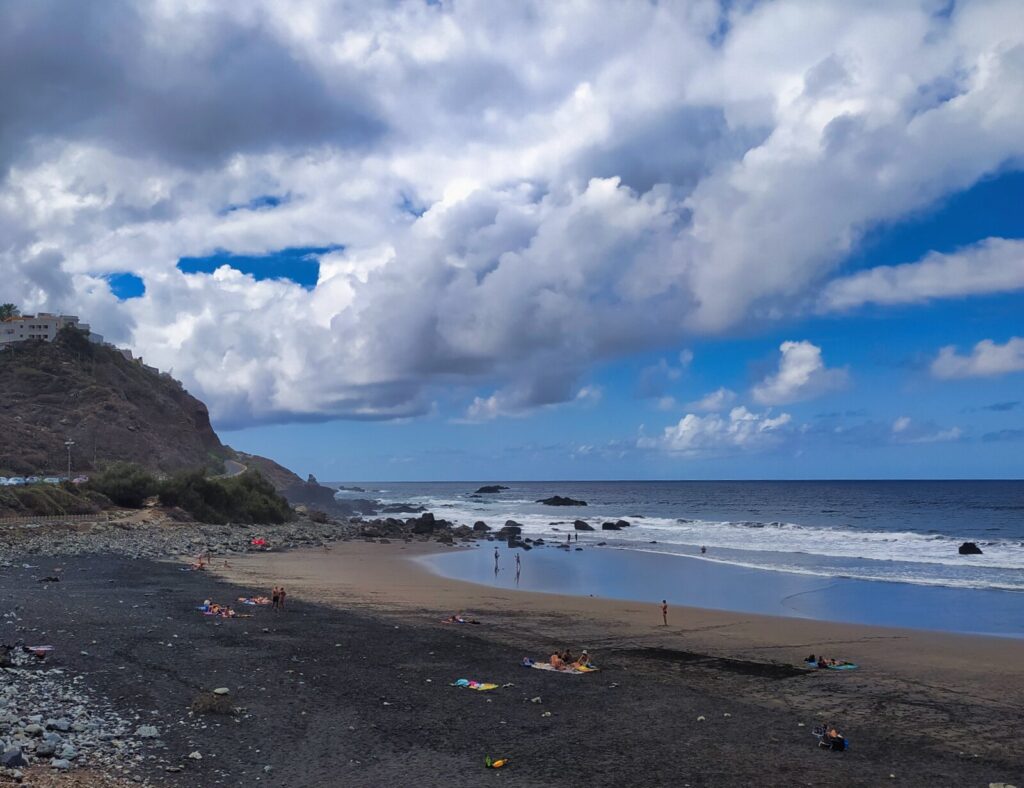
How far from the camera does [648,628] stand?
71.9 ft

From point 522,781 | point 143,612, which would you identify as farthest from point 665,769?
point 143,612

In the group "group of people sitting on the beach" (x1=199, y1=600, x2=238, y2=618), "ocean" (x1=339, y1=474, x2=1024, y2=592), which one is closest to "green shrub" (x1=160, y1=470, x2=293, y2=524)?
"ocean" (x1=339, y1=474, x2=1024, y2=592)

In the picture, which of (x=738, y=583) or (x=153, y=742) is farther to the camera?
(x=738, y=583)

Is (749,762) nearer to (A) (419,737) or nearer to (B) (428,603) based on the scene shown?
(A) (419,737)

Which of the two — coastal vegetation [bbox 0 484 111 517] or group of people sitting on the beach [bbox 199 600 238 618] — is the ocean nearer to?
group of people sitting on the beach [bbox 199 600 238 618]

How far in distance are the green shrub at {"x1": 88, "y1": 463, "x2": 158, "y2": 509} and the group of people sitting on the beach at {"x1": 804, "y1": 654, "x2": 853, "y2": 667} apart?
1882 inches

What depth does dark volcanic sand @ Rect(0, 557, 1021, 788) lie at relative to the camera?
10.2 metres

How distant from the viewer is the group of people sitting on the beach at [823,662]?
1703 centimetres

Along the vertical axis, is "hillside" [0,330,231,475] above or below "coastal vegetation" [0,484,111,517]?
above

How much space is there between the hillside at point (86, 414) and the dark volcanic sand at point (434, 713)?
168 feet

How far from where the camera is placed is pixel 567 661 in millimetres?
16453

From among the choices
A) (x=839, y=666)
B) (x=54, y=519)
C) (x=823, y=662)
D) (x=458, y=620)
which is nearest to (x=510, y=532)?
(x=54, y=519)

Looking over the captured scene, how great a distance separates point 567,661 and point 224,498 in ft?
154

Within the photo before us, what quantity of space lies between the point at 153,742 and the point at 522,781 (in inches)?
195
